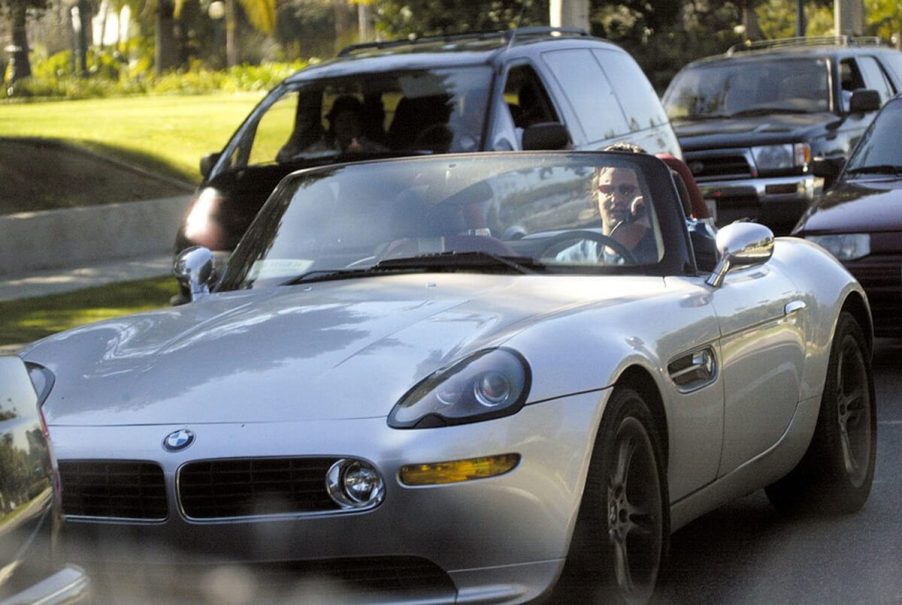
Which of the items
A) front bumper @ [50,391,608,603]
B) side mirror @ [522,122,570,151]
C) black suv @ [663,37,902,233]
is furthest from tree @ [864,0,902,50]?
front bumper @ [50,391,608,603]

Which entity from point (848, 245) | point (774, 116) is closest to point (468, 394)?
point (848, 245)

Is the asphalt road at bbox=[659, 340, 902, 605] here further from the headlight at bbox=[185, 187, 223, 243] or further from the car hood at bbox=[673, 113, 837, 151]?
the car hood at bbox=[673, 113, 837, 151]

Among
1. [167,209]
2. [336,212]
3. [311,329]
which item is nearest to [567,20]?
[167,209]

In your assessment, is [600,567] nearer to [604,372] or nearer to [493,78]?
[604,372]

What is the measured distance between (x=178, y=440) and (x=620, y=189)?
2201 mm

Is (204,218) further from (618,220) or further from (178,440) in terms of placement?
(178,440)

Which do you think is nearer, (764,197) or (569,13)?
(764,197)

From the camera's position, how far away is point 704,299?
5973 millimetres

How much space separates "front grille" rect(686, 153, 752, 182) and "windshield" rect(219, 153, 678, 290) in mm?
10396

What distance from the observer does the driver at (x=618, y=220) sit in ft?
20.5

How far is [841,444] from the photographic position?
22.6ft

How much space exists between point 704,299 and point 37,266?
42.0 feet

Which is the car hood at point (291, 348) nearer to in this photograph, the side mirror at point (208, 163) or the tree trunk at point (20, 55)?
the side mirror at point (208, 163)

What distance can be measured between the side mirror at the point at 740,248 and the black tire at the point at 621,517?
40.6 inches
